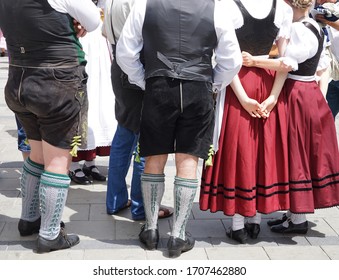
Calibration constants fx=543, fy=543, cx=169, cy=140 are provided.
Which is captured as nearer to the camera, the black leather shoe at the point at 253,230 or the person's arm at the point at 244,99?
the person's arm at the point at 244,99

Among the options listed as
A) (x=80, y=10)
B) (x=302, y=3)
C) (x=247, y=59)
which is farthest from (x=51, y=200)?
(x=302, y=3)

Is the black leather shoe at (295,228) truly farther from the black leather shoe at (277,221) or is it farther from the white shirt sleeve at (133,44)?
the white shirt sleeve at (133,44)

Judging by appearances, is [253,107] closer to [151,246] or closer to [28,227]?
[151,246]

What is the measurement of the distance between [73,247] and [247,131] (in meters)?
1.30

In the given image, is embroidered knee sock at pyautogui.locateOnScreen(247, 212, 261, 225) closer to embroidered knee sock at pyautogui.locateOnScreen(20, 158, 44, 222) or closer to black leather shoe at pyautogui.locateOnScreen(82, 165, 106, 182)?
embroidered knee sock at pyautogui.locateOnScreen(20, 158, 44, 222)

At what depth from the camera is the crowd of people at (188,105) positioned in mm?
3037

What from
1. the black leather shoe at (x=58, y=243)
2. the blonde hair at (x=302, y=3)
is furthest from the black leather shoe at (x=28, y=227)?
the blonde hair at (x=302, y=3)

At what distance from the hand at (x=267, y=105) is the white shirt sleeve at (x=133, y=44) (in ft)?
2.48

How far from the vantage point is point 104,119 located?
4617mm

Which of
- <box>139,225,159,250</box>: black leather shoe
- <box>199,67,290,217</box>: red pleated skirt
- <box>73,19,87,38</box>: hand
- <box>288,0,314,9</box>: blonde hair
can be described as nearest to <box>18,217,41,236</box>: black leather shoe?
<box>139,225,159,250</box>: black leather shoe

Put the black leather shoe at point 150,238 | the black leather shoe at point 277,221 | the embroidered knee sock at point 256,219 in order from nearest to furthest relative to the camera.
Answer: the black leather shoe at point 150,238 < the embroidered knee sock at point 256,219 < the black leather shoe at point 277,221

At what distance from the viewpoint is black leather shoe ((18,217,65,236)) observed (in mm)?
3498

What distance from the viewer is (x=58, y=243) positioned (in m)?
3.31

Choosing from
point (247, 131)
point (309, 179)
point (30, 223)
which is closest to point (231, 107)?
point (247, 131)
